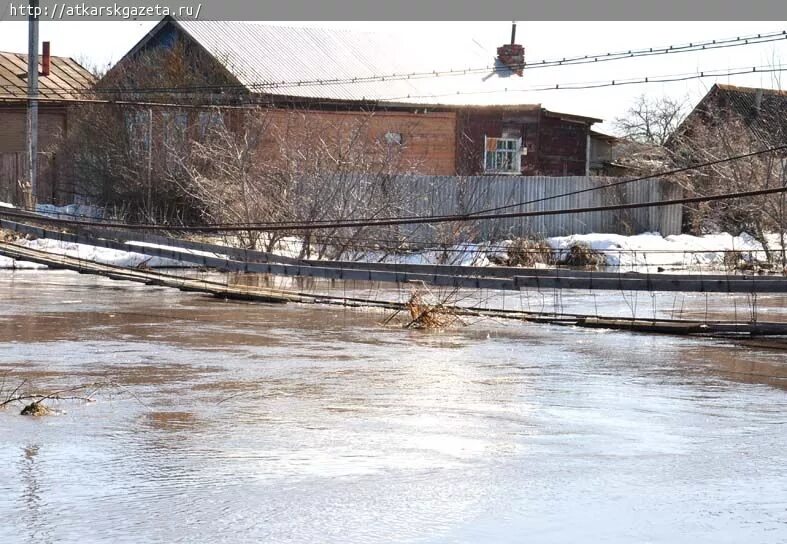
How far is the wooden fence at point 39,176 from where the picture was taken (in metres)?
42.2

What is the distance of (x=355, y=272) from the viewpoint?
846 inches

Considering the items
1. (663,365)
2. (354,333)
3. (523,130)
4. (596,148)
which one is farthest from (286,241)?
(596,148)

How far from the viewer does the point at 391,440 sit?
33.9ft

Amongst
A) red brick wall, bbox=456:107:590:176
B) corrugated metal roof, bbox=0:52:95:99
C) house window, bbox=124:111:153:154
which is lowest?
house window, bbox=124:111:153:154

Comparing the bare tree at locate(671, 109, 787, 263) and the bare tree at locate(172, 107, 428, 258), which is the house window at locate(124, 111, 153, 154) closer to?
the bare tree at locate(172, 107, 428, 258)

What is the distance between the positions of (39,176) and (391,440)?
35520 mm

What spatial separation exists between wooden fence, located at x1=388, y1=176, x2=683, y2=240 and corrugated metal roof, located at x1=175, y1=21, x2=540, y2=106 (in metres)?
6.34

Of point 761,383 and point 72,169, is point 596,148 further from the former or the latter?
point 761,383

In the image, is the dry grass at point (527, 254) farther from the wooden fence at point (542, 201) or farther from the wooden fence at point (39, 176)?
the wooden fence at point (39, 176)

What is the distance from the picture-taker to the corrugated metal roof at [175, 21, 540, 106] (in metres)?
42.8

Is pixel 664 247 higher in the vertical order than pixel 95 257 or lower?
higher

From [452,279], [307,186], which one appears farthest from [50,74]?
[452,279]

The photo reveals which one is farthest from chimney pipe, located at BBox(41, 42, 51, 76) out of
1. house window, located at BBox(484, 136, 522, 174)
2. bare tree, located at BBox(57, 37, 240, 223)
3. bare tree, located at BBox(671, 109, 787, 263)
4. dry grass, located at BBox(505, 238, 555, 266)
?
bare tree, located at BBox(671, 109, 787, 263)

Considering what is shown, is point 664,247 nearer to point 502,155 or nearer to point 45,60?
point 502,155
